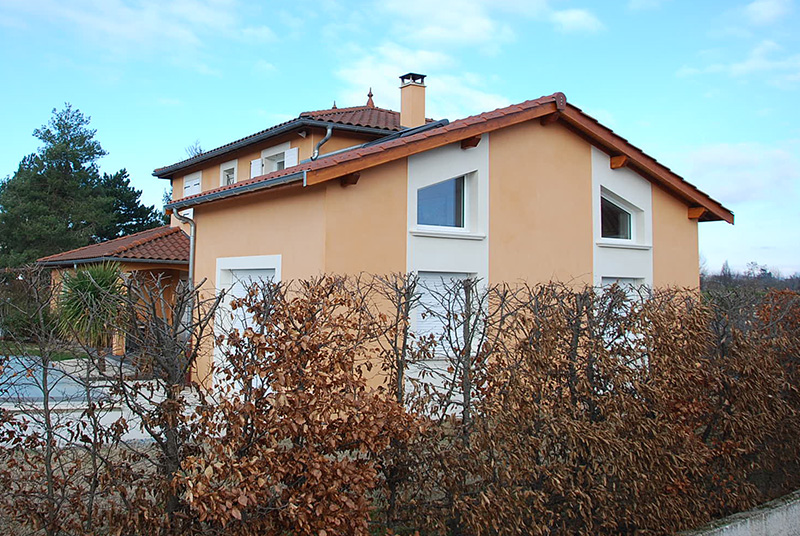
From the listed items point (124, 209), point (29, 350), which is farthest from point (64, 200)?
point (29, 350)

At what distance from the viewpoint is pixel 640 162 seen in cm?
1477

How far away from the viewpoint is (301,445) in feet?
13.8

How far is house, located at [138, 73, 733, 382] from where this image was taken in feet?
34.9

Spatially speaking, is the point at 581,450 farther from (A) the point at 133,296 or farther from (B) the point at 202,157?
(B) the point at 202,157

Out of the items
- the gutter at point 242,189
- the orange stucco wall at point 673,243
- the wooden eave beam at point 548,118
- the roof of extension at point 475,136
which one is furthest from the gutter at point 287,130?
the orange stucco wall at point 673,243

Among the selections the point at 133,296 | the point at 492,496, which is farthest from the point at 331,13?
the point at 492,496

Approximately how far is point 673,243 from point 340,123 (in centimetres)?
854

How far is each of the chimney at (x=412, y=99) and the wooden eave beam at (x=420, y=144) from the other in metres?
5.09

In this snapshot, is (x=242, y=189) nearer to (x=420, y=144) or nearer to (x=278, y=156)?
(x=420, y=144)

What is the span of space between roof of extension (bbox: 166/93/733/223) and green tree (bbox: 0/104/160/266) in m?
28.3

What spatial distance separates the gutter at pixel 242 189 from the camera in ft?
32.2

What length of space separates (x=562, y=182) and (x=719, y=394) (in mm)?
8058

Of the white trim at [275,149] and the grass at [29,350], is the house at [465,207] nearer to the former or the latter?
the white trim at [275,149]

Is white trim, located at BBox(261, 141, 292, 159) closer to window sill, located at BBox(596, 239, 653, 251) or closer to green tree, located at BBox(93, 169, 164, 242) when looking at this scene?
window sill, located at BBox(596, 239, 653, 251)
